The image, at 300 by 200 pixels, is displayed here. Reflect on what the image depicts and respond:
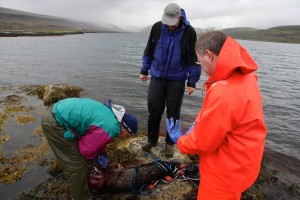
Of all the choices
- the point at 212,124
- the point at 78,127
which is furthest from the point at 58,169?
the point at 212,124

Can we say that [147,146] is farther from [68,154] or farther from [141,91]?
[141,91]

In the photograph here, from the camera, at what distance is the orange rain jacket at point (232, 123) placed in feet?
7.81

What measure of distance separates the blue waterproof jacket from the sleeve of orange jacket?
2.89m

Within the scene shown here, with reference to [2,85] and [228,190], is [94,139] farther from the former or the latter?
[2,85]

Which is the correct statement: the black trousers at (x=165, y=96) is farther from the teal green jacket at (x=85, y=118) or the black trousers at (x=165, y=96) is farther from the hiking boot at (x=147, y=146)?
the teal green jacket at (x=85, y=118)

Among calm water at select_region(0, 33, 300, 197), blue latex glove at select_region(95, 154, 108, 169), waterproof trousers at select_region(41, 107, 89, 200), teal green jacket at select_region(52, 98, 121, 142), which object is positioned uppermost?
teal green jacket at select_region(52, 98, 121, 142)

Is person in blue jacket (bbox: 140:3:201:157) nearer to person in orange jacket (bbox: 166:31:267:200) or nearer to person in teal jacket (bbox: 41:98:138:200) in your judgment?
person in teal jacket (bbox: 41:98:138:200)

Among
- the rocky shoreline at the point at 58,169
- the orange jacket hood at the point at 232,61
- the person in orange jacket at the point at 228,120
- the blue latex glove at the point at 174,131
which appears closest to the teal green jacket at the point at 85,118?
the blue latex glove at the point at 174,131

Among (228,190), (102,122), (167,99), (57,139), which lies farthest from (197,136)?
(167,99)

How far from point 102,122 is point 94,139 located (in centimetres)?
32

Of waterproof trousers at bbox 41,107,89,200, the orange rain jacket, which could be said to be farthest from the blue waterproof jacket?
the orange rain jacket

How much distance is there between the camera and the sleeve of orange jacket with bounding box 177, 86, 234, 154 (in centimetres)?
238

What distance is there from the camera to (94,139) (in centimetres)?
407

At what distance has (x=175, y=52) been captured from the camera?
5273 mm
